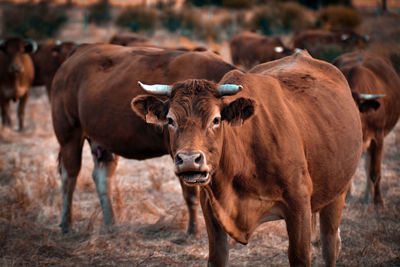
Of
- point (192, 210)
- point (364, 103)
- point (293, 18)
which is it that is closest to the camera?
point (192, 210)

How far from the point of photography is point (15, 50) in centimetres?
1188

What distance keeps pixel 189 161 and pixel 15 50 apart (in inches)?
415

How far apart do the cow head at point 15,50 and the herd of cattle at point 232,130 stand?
6122mm

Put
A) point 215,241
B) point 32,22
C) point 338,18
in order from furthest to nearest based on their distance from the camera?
point 32,22 → point 338,18 → point 215,241

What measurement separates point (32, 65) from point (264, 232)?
32.0 ft

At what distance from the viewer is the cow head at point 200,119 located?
9.30ft

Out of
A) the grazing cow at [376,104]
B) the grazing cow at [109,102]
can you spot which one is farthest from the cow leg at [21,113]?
the grazing cow at [376,104]

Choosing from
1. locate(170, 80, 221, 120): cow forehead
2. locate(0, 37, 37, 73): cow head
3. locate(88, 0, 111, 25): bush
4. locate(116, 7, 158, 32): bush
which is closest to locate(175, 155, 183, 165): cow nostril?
locate(170, 80, 221, 120): cow forehead

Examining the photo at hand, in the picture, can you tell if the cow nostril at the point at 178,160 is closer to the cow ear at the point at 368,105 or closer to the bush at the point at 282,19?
the cow ear at the point at 368,105

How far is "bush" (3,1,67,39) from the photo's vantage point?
2912 centimetres

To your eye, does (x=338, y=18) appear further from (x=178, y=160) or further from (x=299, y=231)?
(x=178, y=160)

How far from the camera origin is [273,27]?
31938mm

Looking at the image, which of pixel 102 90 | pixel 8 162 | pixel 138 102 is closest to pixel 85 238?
pixel 102 90

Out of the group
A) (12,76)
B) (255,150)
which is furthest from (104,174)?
(12,76)
